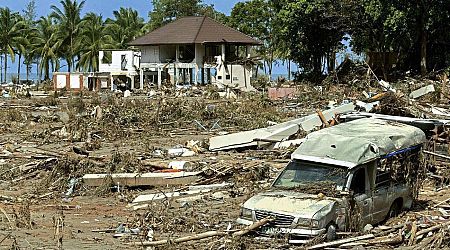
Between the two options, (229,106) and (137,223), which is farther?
(229,106)

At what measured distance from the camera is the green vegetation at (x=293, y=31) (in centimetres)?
4447

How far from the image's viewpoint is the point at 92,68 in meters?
76.5

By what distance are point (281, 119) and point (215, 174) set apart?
13085 mm

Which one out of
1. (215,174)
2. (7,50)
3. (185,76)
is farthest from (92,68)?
(215,174)

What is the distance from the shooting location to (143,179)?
15781 mm

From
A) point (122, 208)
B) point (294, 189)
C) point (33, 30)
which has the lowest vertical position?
point (122, 208)

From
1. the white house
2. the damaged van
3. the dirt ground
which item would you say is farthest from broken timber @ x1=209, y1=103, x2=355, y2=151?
the white house

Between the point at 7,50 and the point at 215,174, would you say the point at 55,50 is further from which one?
the point at 215,174

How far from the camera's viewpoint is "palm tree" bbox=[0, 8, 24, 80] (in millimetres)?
75188

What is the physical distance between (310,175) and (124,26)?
242 feet

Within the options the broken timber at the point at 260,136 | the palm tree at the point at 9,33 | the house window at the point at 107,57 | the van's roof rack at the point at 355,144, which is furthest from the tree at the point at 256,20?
the van's roof rack at the point at 355,144

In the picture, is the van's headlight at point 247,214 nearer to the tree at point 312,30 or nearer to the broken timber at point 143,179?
the broken timber at point 143,179

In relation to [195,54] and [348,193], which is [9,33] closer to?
[195,54]

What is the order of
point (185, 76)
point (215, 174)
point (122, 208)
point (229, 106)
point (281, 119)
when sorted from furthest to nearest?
1. point (185, 76)
2. point (229, 106)
3. point (281, 119)
4. point (215, 174)
5. point (122, 208)
